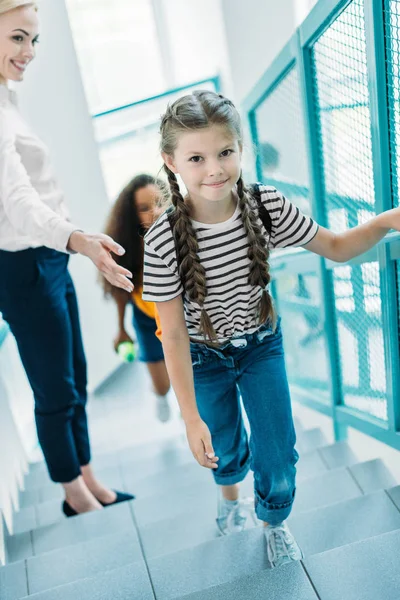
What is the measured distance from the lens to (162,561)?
152 centimetres

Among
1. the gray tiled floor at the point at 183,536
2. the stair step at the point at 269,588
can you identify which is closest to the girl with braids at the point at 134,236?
the gray tiled floor at the point at 183,536

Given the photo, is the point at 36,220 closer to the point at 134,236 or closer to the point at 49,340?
the point at 49,340

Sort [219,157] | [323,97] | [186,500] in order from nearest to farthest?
1. [219,157]
2. [323,97]
3. [186,500]

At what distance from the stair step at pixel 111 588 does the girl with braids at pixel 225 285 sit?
1.10ft

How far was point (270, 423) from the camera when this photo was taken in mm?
1486

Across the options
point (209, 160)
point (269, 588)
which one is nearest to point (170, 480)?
point (269, 588)

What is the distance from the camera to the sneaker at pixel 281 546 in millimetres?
1497

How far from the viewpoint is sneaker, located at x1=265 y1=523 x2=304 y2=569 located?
1.50 meters

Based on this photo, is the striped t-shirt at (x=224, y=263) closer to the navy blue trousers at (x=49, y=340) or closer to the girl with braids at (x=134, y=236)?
the navy blue trousers at (x=49, y=340)

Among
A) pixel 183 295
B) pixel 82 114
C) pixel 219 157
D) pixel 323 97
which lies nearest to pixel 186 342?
pixel 183 295

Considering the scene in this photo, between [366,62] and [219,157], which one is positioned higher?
[366,62]

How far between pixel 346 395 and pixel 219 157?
1298mm

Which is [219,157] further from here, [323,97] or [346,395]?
[346,395]

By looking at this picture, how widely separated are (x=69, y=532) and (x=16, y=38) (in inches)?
64.8
